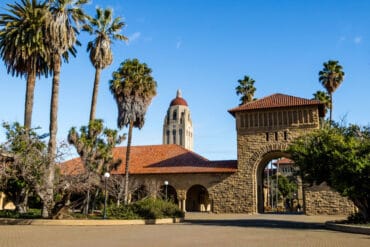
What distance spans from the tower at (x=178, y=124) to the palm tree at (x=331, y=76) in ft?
178

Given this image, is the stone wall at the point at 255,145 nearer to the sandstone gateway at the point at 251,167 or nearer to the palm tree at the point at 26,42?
the sandstone gateway at the point at 251,167

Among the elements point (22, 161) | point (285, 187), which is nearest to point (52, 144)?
point (22, 161)

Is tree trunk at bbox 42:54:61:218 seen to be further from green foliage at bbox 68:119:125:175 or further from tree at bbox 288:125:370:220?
tree at bbox 288:125:370:220

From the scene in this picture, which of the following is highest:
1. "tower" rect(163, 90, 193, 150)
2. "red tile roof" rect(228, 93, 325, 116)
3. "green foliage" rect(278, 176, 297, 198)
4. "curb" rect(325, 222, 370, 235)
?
"tower" rect(163, 90, 193, 150)

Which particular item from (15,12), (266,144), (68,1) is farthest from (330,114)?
(15,12)

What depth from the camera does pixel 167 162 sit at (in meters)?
38.9

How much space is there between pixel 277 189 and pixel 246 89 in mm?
20931

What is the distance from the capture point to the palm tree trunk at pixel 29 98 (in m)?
25.6

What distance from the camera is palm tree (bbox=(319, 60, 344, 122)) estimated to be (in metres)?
42.2

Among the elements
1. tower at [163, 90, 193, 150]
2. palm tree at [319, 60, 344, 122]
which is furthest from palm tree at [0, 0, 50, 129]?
tower at [163, 90, 193, 150]

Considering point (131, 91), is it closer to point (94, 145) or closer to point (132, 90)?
point (132, 90)

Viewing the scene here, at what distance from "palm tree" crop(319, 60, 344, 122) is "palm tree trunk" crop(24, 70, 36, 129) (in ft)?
102

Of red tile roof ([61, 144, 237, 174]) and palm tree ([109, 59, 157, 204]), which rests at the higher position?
palm tree ([109, 59, 157, 204])

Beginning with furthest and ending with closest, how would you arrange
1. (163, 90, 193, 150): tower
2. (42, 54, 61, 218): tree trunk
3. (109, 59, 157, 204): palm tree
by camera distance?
(163, 90, 193, 150): tower, (109, 59, 157, 204): palm tree, (42, 54, 61, 218): tree trunk
